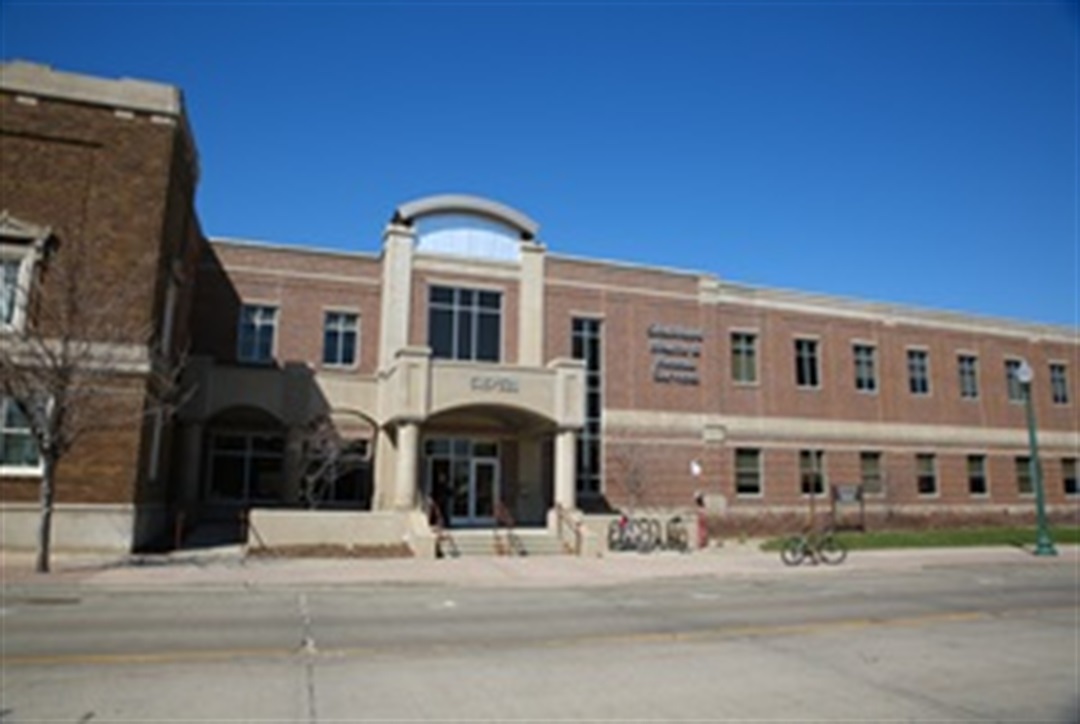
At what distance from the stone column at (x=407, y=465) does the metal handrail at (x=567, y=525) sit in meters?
4.63

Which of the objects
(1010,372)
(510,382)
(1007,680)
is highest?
(1010,372)

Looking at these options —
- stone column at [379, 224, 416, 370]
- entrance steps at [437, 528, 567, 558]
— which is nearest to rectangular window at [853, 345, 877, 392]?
entrance steps at [437, 528, 567, 558]

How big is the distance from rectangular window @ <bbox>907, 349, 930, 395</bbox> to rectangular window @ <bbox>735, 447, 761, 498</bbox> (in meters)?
9.67

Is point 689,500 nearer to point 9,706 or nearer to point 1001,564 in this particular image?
point 1001,564

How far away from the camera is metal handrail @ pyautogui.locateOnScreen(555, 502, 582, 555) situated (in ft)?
80.8

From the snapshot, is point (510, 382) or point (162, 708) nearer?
point (162, 708)

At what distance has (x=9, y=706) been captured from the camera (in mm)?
6898

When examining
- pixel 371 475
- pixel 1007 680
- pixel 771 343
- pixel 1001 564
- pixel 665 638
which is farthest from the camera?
pixel 771 343

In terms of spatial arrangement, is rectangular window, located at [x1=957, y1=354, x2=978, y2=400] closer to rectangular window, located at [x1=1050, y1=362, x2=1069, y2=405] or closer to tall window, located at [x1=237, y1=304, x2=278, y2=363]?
rectangular window, located at [x1=1050, y1=362, x2=1069, y2=405]

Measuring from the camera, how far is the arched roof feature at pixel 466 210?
30.3m

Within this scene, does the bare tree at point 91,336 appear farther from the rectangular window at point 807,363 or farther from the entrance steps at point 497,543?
the rectangular window at point 807,363

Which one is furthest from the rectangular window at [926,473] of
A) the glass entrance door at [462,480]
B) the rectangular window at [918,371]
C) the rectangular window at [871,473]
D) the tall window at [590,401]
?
the glass entrance door at [462,480]

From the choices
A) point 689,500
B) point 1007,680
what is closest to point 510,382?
point 689,500

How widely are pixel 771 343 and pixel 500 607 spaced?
2390 cm
